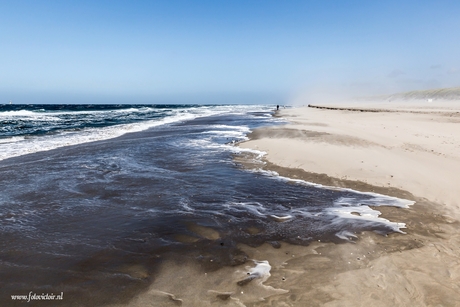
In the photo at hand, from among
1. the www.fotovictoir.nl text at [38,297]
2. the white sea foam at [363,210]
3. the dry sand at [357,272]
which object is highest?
the white sea foam at [363,210]

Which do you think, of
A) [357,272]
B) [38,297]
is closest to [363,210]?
[357,272]

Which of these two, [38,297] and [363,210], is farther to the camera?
[363,210]

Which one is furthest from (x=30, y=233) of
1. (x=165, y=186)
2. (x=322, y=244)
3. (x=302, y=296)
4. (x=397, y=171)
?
(x=397, y=171)

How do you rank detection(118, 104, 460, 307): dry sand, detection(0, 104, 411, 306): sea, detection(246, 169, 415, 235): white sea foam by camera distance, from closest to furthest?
detection(118, 104, 460, 307): dry sand
detection(0, 104, 411, 306): sea
detection(246, 169, 415, 235): white sea foam

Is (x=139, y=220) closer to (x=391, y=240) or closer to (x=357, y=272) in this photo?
(x=357, y=272)

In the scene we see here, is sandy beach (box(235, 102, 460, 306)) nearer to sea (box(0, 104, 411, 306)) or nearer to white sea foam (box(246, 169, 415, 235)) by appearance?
white sea foam (box(246, 169, 415, 235))

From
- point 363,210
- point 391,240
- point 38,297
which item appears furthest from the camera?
point 363,210

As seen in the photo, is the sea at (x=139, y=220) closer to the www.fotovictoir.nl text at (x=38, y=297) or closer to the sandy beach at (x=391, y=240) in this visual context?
the www.fotovictoir.nl text at (x=38, y=297)

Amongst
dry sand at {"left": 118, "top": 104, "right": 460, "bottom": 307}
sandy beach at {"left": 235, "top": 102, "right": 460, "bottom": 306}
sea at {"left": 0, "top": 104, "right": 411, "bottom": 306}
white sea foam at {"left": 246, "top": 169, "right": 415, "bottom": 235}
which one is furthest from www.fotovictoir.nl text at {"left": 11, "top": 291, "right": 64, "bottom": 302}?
white sea foam at {"left": 246, "top": 169, "right": 415, "bottom": 235}

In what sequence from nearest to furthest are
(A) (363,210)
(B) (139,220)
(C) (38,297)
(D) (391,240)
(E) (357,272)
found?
(C) (38,297)
(E) (357,272)
(D) (391,240)
(B) (139,220)
(A) (363,210)

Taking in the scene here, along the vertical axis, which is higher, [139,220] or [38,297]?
[139,220]

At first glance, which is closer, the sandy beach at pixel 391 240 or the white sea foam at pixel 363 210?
the sandy beach at pixel 391 240

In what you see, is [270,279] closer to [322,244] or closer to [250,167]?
[322,244]

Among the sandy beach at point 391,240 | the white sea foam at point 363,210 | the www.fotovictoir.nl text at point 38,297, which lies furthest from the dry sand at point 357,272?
the www.fotovictoir.nl text at point 38,297
